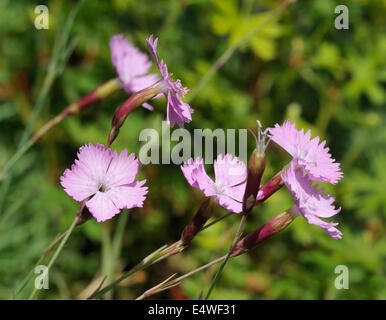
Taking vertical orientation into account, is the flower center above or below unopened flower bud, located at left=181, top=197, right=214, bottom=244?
above

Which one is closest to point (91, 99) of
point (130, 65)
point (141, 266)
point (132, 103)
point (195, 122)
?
point (130, 65)

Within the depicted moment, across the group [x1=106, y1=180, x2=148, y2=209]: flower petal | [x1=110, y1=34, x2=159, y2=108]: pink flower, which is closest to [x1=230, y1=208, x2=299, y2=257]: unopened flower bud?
[x1=106, y1=180, x2=148, y2=209]: flower petal

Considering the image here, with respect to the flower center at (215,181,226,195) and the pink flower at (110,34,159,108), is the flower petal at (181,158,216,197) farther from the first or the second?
the pink flower at (110,34,159,108)

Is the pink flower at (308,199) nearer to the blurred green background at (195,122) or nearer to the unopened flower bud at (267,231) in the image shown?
the unopened flower bud at (267,231)

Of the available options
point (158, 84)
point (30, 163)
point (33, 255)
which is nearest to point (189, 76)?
point (30, 163)

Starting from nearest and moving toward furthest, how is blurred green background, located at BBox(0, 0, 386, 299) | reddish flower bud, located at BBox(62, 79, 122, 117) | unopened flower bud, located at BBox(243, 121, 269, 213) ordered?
unopened flower bud, located at BBox(243, 121, 269, 213)
reddish flower bud, located at BBox(62, 79, 122, 117)
blurred green background, located at BBox(0, 0, 386, 299)

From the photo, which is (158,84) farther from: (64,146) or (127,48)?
(64,146)
